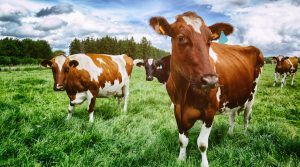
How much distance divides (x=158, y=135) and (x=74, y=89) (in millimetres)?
2853

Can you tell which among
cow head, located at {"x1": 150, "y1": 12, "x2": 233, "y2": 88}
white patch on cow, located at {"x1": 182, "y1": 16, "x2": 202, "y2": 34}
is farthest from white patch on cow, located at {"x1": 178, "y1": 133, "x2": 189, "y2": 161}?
white patch on cow, located at {"x1": 182, "y1": 16, "x2": 202, "y2": 34}

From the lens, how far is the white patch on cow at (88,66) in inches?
303

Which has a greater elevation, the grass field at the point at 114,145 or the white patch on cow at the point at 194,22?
the white patch on cow at the point at 194,22

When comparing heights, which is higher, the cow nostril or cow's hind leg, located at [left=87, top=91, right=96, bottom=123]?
the cow nostril

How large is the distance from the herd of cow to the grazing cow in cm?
337

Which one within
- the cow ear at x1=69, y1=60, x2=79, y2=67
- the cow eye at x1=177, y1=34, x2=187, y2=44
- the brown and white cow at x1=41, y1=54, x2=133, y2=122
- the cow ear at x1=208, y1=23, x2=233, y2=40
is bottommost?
the brown and white cow at x1=41, y1=54, x2=133, y2=122

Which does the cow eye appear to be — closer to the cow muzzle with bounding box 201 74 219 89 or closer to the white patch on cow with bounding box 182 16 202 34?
the white patch on cow with bounding box 182 16 202 34

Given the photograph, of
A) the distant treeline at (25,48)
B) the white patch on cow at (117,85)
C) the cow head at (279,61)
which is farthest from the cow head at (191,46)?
the distant treeline at (25,48)

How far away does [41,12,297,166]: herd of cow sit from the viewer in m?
3.77

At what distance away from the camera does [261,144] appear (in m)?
5.15

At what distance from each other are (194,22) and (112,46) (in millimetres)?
107910

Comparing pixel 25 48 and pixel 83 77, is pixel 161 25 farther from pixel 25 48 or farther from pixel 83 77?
pixel 25 48

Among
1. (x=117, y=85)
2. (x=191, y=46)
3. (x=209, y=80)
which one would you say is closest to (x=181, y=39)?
(x=191, y=46)

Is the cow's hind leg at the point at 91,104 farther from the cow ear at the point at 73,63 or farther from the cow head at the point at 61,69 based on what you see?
the cow ear at the point at 73,63
